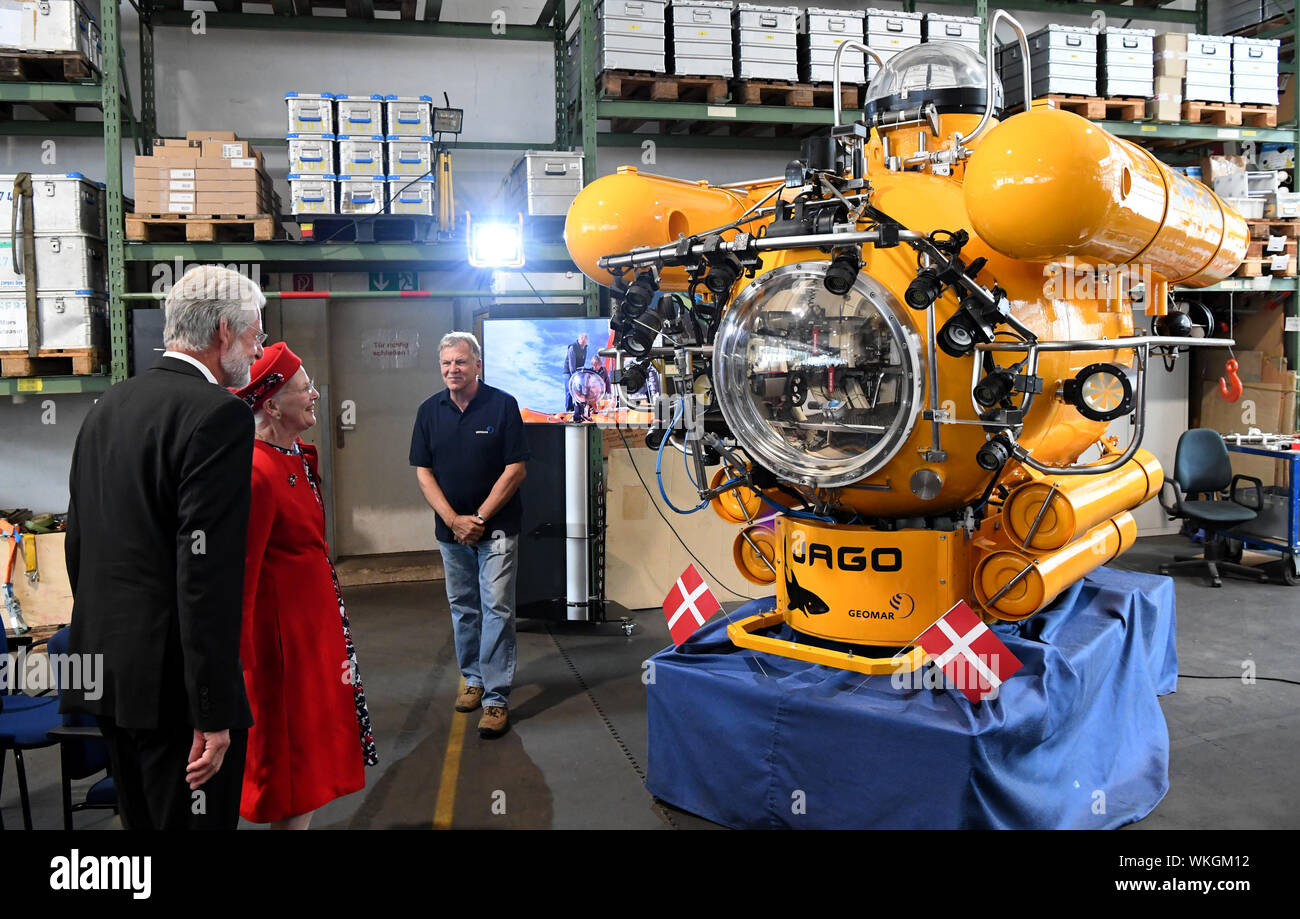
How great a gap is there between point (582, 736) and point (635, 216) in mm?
2723

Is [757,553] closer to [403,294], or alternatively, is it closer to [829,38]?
[403,294]

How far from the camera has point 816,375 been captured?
10.6ft

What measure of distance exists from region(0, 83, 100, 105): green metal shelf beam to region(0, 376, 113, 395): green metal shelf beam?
1970 mm

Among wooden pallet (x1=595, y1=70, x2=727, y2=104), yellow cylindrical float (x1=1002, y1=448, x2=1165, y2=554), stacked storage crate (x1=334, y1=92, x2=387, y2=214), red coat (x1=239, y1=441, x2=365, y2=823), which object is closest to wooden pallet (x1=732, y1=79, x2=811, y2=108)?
wooden pallet (x1=595, y1=70, x2=727, y2=104)

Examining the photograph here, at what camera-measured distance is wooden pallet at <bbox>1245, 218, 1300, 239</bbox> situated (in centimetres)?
906

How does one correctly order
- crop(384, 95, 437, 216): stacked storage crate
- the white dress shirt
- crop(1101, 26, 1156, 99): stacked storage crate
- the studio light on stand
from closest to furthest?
the white dress shirt, crop(384, 95, 437, 216): stacked storage crate, the studio light on stand, crop(1101, 26, 1156, 99): stacked storage crate

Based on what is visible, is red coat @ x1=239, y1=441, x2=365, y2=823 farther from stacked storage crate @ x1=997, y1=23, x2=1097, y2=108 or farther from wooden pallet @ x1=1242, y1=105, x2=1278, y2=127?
wooden pallet @ x1=1242, y1=105, x2=1278, y2=127

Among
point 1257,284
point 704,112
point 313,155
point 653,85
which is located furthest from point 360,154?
point 1257,284

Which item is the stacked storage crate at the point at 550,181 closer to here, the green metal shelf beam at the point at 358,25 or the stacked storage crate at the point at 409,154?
the stacked storage crate at the point at 409,154

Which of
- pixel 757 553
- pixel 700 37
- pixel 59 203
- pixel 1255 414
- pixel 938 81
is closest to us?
pixel 938 81

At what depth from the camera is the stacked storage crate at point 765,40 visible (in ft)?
24.6
